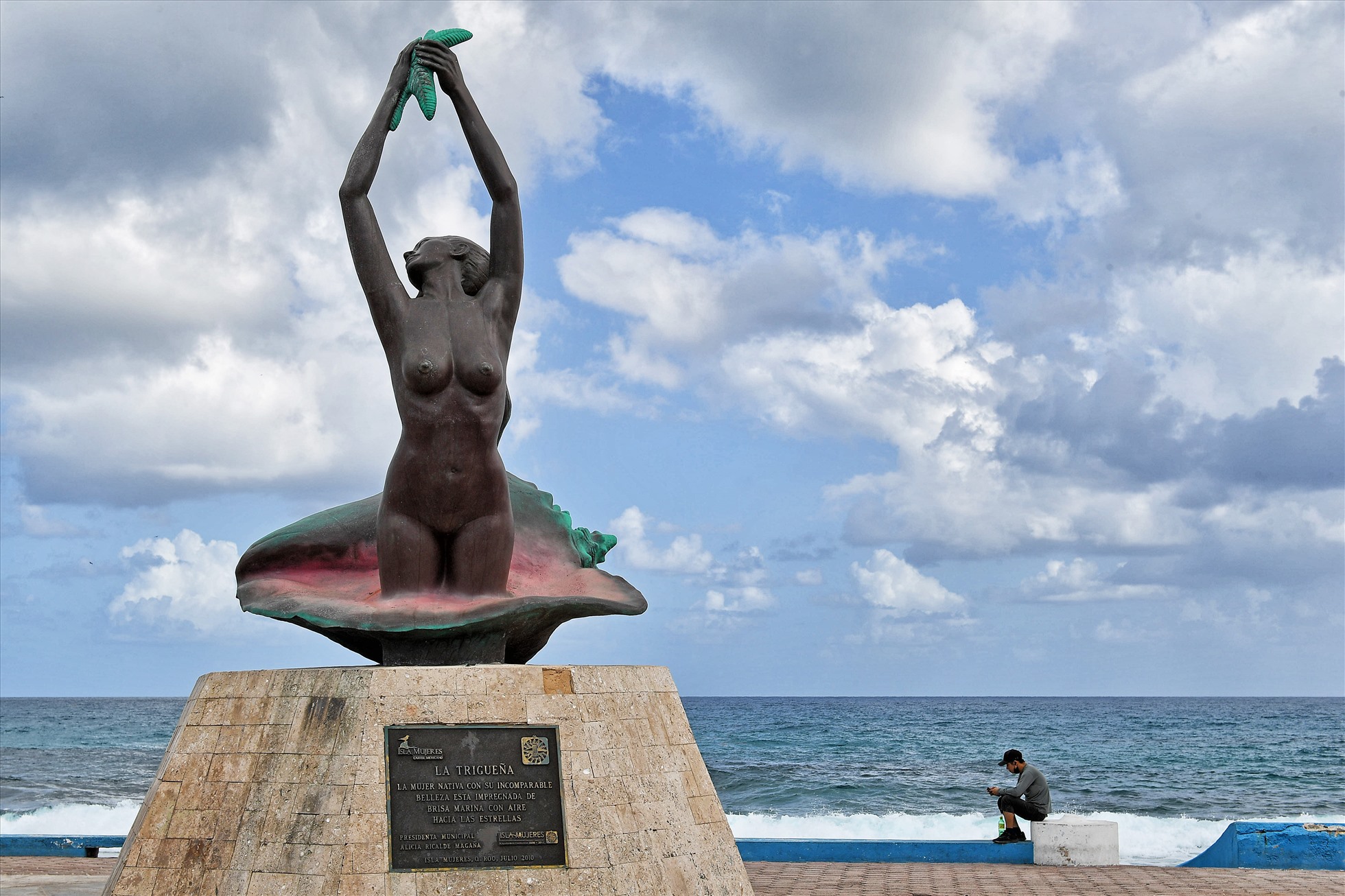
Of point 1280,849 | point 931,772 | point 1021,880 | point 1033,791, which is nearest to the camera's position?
point 1021,880

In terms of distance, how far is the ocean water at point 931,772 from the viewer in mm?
22062

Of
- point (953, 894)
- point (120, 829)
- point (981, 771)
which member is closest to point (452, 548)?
point (953, 894)

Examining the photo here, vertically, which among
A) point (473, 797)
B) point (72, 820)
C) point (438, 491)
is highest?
point (438, 491)

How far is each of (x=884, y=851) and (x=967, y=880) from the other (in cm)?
191

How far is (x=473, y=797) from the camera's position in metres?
6.05

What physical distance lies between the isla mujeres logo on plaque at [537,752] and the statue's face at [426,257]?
10.1 ft

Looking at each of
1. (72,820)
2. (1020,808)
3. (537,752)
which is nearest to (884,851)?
(1020,808)

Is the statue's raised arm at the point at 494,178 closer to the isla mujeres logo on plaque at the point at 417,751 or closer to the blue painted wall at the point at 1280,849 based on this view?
the isla mujeres logo on plaque at the point at 417,751

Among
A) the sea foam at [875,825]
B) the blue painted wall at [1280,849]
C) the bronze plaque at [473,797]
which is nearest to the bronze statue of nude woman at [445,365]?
the bronze plaque at [473,797]

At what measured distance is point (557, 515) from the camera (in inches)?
340

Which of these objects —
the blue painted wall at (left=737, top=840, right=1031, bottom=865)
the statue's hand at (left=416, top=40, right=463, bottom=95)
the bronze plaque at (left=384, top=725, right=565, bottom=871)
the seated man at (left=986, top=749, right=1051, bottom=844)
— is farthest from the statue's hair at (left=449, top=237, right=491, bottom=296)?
the seated man at (left=986, top=749, right=1051, bottom=844)

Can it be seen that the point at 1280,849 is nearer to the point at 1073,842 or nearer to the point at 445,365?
the point at 1073,842

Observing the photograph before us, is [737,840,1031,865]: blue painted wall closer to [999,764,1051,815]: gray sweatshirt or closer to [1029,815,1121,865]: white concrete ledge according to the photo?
[1029,815,1121,865]: white concrete ledge

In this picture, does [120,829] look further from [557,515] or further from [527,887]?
[527,887]
